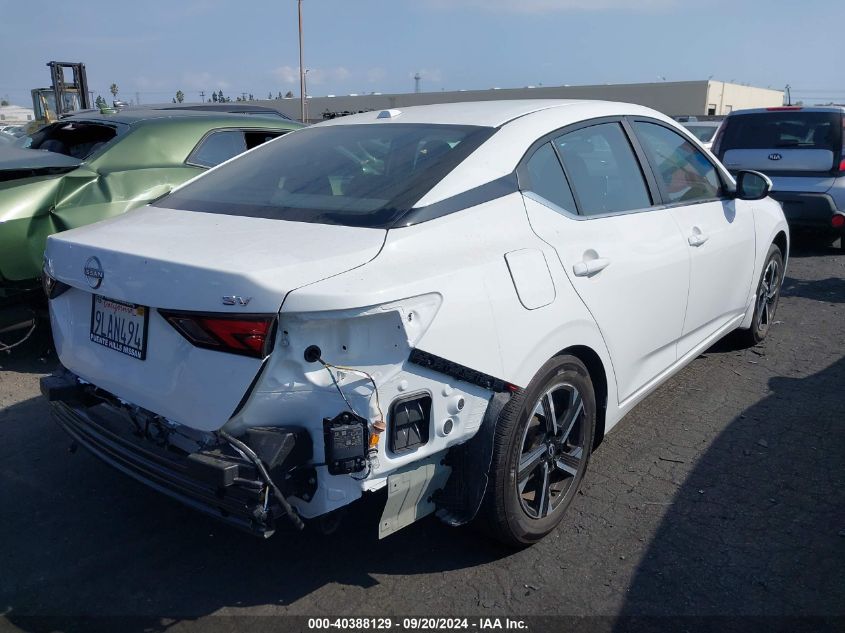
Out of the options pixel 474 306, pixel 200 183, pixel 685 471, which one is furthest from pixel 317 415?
pixel 685 471

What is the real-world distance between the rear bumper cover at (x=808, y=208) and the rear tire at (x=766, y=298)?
304 cm

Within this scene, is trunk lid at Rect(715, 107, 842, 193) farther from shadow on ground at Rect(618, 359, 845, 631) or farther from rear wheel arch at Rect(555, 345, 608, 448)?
rear wheel arch at Rect(555, 345, 608, 448)

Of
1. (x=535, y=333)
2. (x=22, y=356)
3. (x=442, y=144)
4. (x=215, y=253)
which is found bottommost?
(x=22, y=356)

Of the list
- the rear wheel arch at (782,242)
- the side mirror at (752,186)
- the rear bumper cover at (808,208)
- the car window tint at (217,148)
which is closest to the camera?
the side mirror at (752,186)

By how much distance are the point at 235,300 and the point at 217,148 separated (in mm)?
4459

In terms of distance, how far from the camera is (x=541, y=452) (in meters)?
3.02

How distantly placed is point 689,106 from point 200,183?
1947 inches

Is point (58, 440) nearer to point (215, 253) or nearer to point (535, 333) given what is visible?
point (215, 253)

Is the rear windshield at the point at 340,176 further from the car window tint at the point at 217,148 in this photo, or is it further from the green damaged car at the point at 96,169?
the car window tint at the point at 217,148

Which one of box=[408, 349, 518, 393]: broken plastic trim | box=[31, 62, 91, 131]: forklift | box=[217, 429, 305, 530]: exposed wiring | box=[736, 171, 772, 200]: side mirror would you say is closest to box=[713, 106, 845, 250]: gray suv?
box=[736, 171, 772, 200]: side mirror

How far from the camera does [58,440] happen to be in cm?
408

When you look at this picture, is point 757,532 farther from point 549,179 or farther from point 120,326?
point 120,326

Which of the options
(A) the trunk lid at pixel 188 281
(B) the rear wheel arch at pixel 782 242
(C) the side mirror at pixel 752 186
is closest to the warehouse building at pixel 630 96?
(B) the rear wheel arch at pixel 782 242

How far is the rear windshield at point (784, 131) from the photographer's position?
8680 mm
